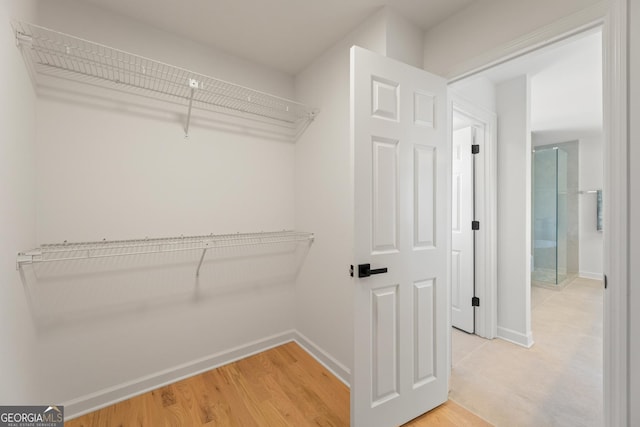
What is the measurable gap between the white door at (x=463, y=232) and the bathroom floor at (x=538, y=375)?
0.74ft

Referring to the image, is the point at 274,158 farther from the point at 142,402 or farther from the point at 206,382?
the point at 142,402

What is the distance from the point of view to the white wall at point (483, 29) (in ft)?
4.21

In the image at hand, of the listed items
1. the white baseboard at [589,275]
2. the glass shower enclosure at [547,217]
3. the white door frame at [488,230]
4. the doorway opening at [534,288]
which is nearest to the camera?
the doorway opening at [534,288]

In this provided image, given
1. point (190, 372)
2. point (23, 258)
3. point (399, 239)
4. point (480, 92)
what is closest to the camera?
point (23, 258)

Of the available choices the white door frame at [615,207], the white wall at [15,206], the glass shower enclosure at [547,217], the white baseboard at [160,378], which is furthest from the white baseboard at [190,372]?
the glass shower enclosure at [547,217]

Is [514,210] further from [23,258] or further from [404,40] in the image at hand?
[23,258]

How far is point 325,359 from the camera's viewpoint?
2.14 meters

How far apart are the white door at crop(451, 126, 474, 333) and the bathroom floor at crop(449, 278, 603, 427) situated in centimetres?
23

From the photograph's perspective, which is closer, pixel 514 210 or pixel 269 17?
pixel 269 17

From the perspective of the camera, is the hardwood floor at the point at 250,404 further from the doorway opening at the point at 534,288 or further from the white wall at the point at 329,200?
the doorway opening at the point at 534,288

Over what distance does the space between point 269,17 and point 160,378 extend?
260cm

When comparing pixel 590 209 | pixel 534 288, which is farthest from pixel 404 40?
pixel 590 209

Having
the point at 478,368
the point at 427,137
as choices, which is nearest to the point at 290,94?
the point at 427,137

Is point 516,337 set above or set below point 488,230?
below
